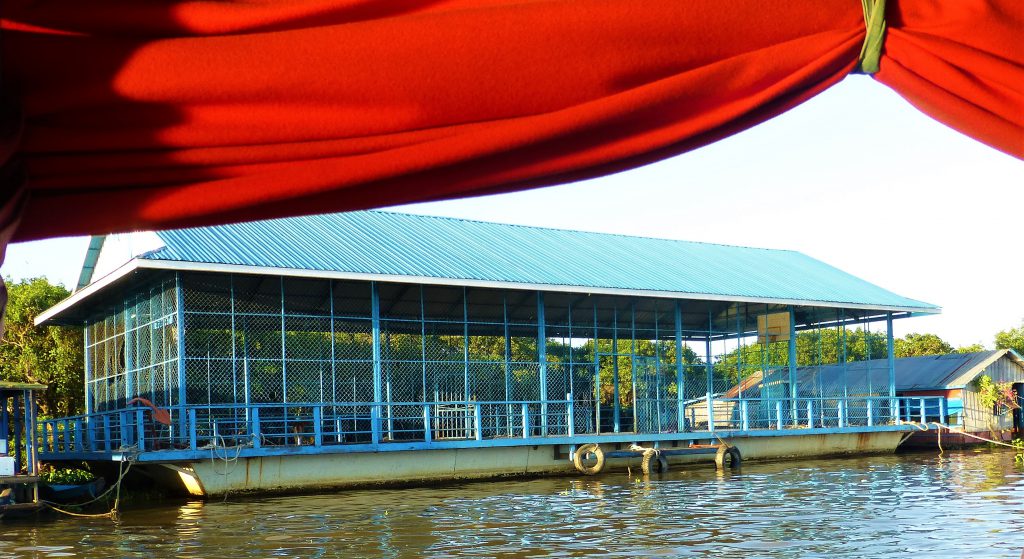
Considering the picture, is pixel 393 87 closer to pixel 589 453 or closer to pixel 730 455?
pixel 589 453

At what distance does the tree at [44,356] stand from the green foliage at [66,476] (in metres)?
3.81

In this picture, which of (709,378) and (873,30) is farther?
(709,378)

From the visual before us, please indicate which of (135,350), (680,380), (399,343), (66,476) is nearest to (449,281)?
(399,343)

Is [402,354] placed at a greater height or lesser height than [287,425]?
greater

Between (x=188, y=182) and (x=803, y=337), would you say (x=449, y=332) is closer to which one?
(x=188, y=182)

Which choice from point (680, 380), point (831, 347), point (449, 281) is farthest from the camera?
point (831, 347)

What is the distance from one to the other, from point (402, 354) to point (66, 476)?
7510mm

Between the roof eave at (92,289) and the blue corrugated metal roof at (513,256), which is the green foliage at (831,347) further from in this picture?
the roof eave at (92,289)

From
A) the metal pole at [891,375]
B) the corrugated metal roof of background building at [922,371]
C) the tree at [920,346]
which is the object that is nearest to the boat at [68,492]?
the metal pole at [891,375]

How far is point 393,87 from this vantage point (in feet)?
7.46

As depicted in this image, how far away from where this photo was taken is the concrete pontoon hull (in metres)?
18.0

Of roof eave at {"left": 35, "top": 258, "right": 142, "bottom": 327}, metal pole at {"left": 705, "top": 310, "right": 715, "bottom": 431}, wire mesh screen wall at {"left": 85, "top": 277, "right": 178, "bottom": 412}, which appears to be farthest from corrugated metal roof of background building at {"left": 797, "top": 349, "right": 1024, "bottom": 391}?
roof eave at {"left": 35, "top": 258, "right": 142, "bottom": 327}

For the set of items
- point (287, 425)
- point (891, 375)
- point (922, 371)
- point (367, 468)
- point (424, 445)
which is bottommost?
point (367, 468)

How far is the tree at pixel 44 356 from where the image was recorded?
2739 centimetres
